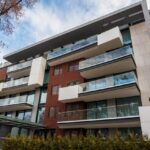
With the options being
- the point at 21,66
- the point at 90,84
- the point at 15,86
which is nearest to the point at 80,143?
the point at 90,84

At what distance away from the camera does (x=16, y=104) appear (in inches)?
945

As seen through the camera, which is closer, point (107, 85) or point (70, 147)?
point (70, 147)

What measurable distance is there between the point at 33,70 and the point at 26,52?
5.45 m

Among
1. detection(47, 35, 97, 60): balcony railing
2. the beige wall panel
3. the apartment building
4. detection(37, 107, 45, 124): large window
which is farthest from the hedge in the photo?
detection(47, 35, 97, 60): balcony railing

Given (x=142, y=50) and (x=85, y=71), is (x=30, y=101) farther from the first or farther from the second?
(x=142, y=50)

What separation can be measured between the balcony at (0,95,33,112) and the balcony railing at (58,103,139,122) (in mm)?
5978

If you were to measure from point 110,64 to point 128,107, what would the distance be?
4725mm

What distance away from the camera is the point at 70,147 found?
36.1ft

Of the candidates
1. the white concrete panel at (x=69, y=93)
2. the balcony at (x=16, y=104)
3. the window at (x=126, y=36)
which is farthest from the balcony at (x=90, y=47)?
the balcony at (x=16, y=104)

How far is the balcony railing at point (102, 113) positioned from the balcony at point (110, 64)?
4148mm

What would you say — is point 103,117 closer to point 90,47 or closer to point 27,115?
point 90,47

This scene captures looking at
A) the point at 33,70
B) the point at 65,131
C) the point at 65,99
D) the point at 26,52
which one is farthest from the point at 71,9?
the point at 26,52

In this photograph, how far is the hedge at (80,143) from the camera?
9294 millimetres

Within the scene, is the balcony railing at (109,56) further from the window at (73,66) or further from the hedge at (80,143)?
the hedge at (80,143)
